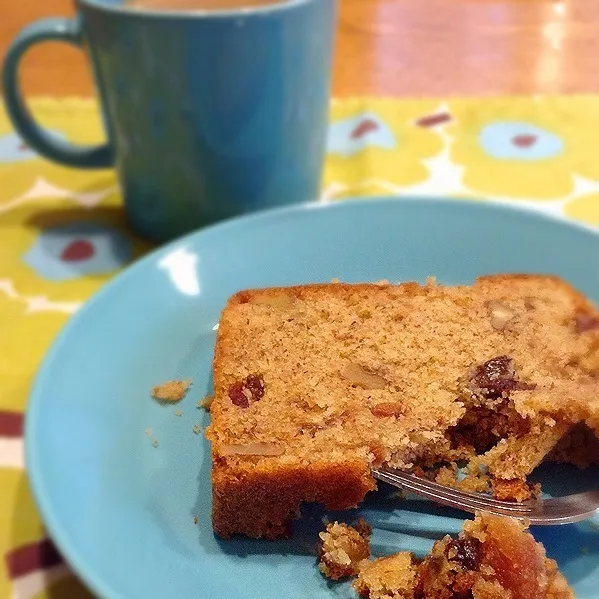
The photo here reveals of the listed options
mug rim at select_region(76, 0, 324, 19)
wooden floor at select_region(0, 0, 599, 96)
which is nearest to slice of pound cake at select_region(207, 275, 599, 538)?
mug rim at select_region(76, 0, 324, 19)

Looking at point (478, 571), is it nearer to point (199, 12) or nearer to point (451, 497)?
point (451, 497)

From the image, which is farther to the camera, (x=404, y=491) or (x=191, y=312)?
(x=191, y=312)

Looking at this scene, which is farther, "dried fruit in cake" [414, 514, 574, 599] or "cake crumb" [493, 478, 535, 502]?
"cake crumb" [493, 478, 535, 502]

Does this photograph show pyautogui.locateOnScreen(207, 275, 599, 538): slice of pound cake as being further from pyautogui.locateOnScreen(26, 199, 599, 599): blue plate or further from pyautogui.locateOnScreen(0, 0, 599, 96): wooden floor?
pyautogui.locateOnScreen(0, 0, 599, 96): wooden floor

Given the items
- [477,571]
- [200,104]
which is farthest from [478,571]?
[200,104]

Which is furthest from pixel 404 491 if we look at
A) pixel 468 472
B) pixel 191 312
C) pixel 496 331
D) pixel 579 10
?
pixel 579 10

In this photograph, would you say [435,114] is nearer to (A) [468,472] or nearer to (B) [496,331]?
(B) [496,331]
